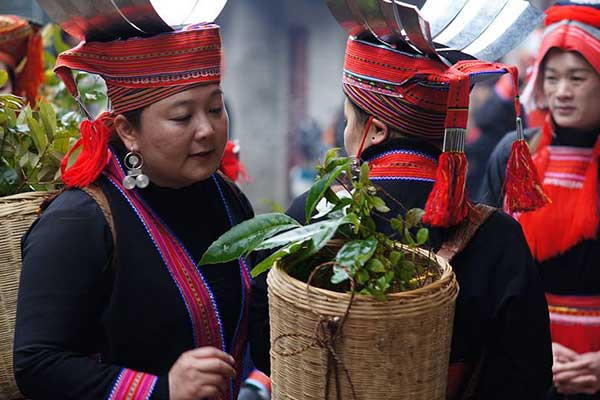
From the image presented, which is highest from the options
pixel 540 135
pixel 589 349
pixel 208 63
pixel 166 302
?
pixel 208 63

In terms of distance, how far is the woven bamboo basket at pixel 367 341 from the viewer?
1.62m

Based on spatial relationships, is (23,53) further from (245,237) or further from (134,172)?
(245,237)

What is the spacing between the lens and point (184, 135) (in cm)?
208

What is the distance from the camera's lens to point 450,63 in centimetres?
223

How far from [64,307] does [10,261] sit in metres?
0.39

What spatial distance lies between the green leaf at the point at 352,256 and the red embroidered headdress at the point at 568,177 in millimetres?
1490

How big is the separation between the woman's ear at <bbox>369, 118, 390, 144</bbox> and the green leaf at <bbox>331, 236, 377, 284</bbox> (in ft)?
1.78

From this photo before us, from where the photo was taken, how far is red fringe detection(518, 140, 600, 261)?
9.66 feet

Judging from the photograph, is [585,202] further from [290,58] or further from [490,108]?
[290,58]

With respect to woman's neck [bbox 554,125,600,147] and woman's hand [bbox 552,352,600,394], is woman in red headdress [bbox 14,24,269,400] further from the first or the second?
woman's neck [bbox 554,125,600,147]

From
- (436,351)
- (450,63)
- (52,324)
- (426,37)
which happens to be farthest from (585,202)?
(52,324)

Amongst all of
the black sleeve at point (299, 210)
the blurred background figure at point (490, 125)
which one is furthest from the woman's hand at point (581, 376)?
the blurred background figure at point (490, 125)

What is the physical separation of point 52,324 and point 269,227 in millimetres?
558

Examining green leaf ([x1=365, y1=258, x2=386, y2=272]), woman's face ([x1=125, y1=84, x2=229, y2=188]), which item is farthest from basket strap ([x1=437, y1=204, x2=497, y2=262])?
woman's face ([x1=125, y1=84, x2=229, y2=188])
